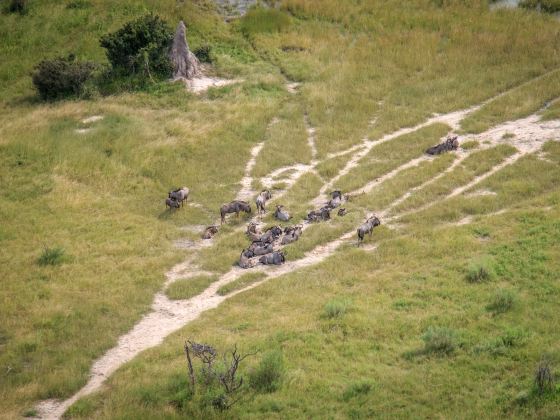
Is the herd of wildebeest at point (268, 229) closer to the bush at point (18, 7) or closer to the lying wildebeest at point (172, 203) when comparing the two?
the lying wildebeest at point (172, 203)

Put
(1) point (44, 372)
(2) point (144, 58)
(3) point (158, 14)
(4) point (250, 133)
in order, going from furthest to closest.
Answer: (3) point (158, 14), (2) point (144, 58), (4) point (250, 133), (1) point (44, 372)

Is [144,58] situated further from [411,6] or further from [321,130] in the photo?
[411,6]

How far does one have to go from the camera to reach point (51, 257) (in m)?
31.0

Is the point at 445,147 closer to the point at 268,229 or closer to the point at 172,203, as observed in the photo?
the point at 268,229

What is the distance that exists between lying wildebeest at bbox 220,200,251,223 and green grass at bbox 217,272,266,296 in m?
6.05

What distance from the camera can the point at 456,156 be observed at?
131ft

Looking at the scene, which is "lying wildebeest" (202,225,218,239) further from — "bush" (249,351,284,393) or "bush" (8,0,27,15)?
"bush" (8,0,27,15)

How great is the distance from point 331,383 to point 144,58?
3523cm

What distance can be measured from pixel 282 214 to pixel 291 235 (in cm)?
241

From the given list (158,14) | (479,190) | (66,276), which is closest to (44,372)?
(66,276)

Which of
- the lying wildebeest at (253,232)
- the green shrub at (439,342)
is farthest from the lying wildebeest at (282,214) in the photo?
the green shrub at (439,342)

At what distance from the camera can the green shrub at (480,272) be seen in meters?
26.8

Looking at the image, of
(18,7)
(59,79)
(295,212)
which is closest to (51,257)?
(295,212)

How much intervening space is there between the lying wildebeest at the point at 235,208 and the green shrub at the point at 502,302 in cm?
1494
